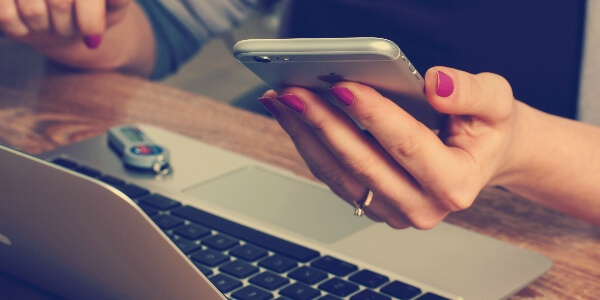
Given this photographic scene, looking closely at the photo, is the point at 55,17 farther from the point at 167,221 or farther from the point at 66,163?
the point at 167,221

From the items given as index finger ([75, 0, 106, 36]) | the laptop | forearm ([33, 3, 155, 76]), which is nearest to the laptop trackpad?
the laptop

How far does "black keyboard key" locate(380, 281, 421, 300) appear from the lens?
423 mm

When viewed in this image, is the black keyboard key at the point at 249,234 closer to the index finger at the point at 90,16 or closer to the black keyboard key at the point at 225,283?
the black keyboard key at the point at 225,283

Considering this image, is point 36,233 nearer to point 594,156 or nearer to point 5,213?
point 5,213

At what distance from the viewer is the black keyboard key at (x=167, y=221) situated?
494 mm

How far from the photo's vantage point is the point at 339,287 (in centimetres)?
43

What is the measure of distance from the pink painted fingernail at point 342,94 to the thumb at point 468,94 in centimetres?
5

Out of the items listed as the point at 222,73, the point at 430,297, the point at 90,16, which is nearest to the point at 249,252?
the point at 430,297

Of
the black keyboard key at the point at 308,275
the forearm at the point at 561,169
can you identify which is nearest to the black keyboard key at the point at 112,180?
the black keyboard key at the point at 308,275

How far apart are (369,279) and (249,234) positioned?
10cm

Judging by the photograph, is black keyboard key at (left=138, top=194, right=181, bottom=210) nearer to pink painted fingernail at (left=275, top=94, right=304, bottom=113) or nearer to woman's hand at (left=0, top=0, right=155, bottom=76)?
pink painted fingernail at (left=275, top=94, right=304, bottom=113)

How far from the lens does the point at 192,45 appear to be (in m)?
1.08

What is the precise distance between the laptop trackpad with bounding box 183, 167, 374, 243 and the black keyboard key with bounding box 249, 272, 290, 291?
0.09m

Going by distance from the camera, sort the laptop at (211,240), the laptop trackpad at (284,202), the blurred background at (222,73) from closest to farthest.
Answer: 1. the laptop at (211,240)
2. the laptop trackpad at (284,202)
3. the blurred background at (222,73)
